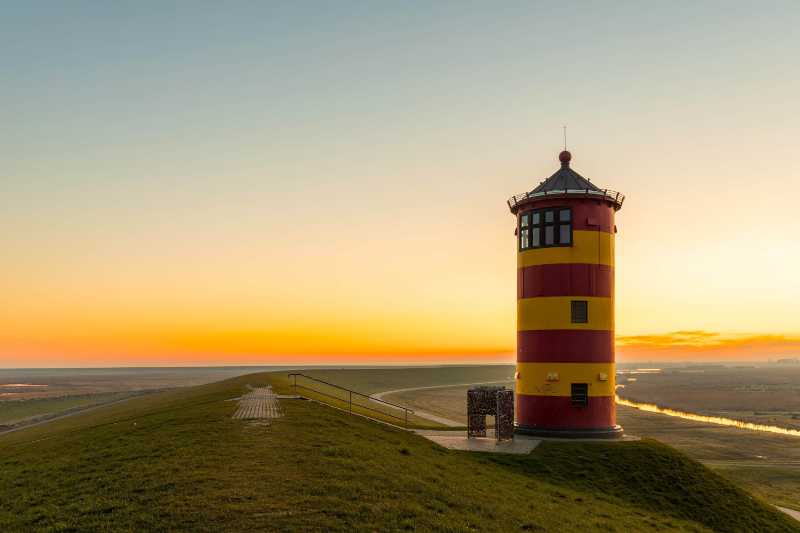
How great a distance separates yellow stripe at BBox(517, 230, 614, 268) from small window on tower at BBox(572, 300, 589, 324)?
1977 millimetres

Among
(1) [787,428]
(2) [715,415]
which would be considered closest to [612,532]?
(1) [787,428]

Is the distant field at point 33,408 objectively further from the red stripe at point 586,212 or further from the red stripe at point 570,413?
the red stripe at point 586,212

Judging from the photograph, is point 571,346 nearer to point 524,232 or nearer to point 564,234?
point 564,234

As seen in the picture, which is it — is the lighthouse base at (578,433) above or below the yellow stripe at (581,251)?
below

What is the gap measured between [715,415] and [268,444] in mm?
70409

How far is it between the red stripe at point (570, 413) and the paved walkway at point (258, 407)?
1206 cm

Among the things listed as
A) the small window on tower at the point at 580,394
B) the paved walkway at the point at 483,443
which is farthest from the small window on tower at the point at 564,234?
the paved walkway at the point at 483,443

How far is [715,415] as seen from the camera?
2844 inches

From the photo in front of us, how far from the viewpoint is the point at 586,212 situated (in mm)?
28125

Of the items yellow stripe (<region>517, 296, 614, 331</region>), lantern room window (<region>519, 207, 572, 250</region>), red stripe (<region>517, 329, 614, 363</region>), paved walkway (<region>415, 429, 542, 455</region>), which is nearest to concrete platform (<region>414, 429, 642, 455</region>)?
paved walkway (<region>415, 429, 542, 455</region>)

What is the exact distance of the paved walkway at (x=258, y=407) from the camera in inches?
914

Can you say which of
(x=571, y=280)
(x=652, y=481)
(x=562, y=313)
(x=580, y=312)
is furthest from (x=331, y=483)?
(x=571, y=280)

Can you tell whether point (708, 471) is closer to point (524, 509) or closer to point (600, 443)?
point (600, 443)

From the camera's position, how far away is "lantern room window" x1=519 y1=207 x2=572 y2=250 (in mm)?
28125
